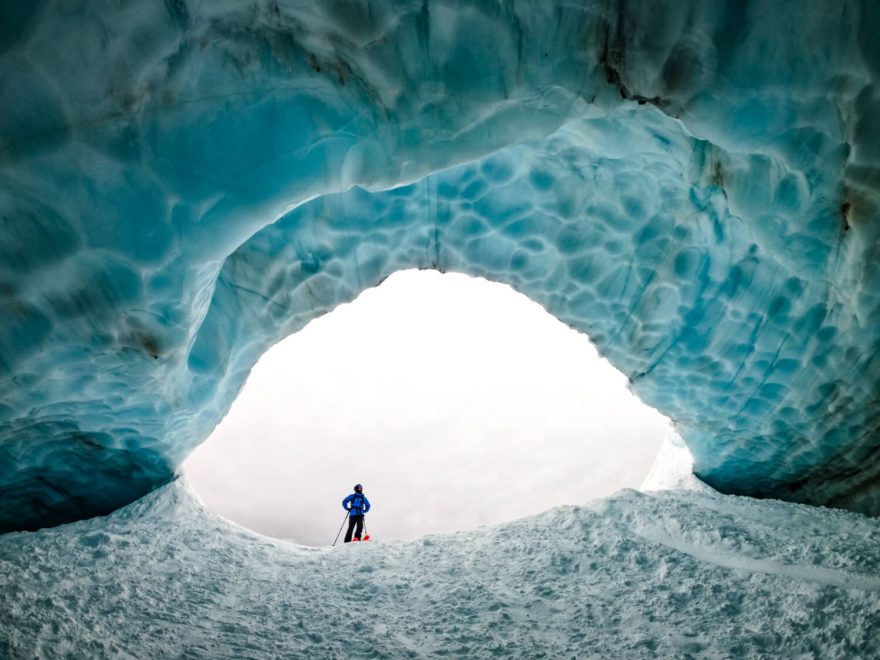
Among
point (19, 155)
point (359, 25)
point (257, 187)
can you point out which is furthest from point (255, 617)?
point (359, 25)

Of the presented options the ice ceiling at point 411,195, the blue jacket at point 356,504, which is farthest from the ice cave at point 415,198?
the blue jacket at point 356,504

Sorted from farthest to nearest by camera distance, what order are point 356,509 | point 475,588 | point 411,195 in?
point 356,509, point 411,195, point 475,588

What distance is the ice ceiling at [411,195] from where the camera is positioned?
2.10 metres

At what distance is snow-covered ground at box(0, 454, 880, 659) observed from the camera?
2.41 metres

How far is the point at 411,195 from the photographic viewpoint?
3688mm

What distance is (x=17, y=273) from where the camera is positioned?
6.98ft

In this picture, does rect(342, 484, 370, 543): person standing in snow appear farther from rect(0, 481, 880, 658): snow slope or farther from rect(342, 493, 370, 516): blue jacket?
rect(0, 481, 880, 658): snow slope

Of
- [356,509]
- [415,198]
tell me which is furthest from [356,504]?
[415,198]

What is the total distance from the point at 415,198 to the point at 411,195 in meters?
0.04

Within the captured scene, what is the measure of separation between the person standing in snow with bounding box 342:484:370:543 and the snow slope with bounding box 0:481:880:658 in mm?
2902

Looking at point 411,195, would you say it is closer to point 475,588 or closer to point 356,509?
point 475,588

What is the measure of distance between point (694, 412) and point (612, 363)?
2.65 feet

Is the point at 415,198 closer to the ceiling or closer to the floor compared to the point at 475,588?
closer to the ceiling

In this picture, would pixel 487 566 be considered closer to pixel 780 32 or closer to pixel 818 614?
pixel 818 614
